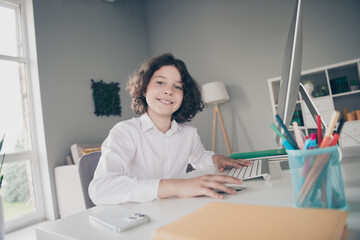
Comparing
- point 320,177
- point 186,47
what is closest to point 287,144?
point 320,177

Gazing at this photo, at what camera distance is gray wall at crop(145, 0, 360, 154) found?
11.4 feet

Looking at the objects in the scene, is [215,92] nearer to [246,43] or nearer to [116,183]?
[246,43]

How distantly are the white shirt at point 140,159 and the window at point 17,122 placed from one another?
2.58 metres

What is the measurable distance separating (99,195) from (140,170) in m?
0.41

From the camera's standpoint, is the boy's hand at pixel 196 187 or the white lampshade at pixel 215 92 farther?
the white lampshade at pixel 215 92

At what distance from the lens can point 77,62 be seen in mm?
Answer: 3791

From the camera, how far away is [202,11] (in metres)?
4.56

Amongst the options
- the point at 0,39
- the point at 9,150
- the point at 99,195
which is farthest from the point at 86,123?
the point at 99,195

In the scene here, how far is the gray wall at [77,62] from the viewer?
339cm

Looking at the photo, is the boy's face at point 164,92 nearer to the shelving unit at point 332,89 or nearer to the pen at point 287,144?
the pen at point 287,144

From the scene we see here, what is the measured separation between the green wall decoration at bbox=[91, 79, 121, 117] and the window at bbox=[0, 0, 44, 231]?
0.85 meters

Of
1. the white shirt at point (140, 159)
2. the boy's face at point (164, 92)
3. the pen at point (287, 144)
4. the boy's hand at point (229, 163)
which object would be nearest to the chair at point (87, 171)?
the white shirt at point (140, 159)

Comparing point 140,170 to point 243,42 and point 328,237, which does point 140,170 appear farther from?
point 243,42

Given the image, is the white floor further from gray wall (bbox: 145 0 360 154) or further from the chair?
gray wall (bbox: 145 0 360 154)
